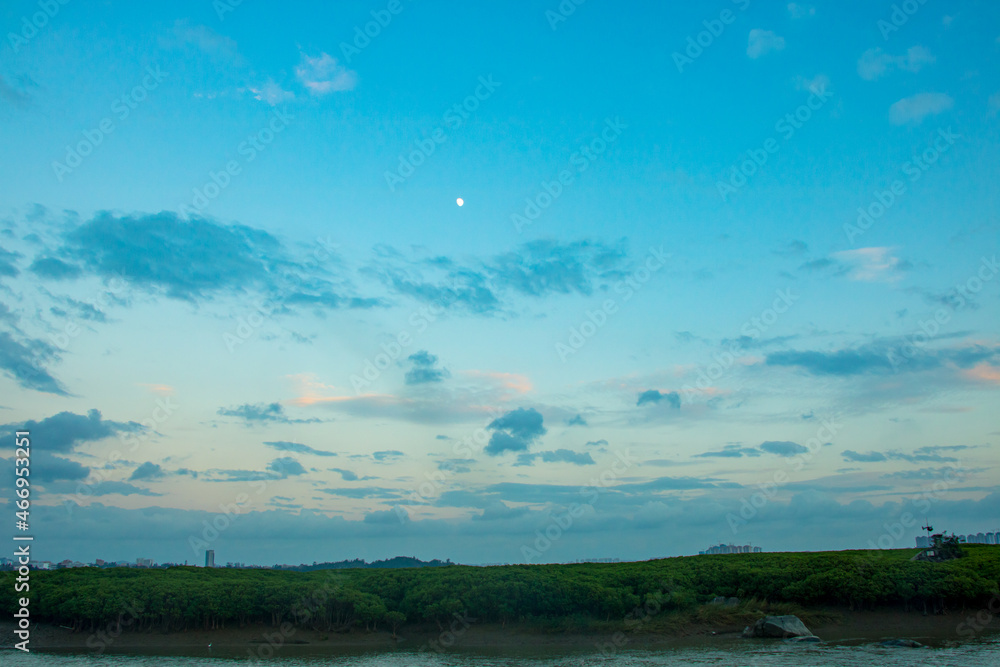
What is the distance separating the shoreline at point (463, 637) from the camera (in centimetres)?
5791

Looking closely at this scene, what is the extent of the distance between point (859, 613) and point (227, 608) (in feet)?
198

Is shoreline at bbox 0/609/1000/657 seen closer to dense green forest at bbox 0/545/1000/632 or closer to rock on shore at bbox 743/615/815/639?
dense green forest at bbox 0/545/1000/632

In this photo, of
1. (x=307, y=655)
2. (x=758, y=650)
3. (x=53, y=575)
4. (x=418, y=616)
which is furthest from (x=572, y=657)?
(x=53, y=575)

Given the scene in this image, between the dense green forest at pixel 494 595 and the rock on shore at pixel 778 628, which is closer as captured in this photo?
the rock on shore at pixel 778 628

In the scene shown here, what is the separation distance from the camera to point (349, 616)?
6488 centimetres

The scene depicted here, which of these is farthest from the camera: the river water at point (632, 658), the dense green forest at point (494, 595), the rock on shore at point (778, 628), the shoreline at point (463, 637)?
the dense green forest at point (494, 595)

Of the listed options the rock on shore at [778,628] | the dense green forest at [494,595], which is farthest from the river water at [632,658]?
the dense green forest at [494,595]

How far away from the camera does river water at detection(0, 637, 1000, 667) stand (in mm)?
44750

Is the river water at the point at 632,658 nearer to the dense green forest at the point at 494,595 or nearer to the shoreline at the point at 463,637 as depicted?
the shoreline at the point at 463,637

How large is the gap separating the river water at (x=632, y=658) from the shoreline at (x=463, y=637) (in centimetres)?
246

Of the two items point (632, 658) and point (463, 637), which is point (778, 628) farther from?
point (463, 637)

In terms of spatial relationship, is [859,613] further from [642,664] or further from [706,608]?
[642,664]

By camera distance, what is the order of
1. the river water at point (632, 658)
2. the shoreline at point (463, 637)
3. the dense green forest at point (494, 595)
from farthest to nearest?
the dense green forest at point (494, 595)
the shoreline at point (463, 637)
the river water at point (632, 658)

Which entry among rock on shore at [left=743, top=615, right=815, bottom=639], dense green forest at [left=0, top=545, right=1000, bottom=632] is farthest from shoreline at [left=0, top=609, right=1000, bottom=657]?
rock on shore at [left=743, top=615, right=815, bottom=639]
